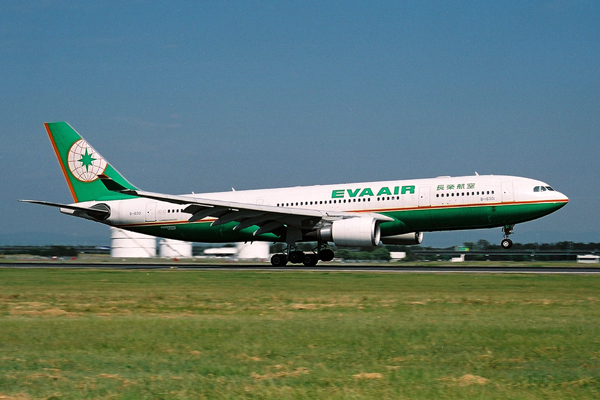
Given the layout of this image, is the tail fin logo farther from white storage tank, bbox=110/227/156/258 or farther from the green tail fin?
white storage tank, bbox=110/227/156/258

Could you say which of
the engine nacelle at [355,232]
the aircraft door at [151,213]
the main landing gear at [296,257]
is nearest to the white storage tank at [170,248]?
the aircraft door at [151,213]

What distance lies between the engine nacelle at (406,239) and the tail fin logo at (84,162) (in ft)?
58.2

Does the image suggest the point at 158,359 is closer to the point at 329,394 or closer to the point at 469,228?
the point at 329,394

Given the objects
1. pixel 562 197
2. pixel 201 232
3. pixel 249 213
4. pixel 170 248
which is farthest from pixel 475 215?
pixel 170 248

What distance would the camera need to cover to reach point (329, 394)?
25.3 ft

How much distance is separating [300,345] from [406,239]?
28.7m

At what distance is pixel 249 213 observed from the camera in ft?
121

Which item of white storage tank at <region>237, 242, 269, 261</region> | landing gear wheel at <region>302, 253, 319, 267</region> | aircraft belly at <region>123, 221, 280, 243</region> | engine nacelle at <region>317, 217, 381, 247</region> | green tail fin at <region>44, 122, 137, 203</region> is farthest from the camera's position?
white storage tank at <region>237, 242, 269, 261</region>

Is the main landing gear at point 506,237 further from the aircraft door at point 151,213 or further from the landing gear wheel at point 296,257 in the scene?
the aircraft door at point 151,213

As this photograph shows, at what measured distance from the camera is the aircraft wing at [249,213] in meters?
36.1

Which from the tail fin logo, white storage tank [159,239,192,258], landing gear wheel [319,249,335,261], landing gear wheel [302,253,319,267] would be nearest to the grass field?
landing gear wheel [302,253,319,267]

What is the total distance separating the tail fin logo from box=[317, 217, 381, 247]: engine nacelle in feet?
52.2

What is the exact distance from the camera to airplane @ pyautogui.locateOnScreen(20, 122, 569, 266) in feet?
115

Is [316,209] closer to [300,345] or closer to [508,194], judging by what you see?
[508,194]
